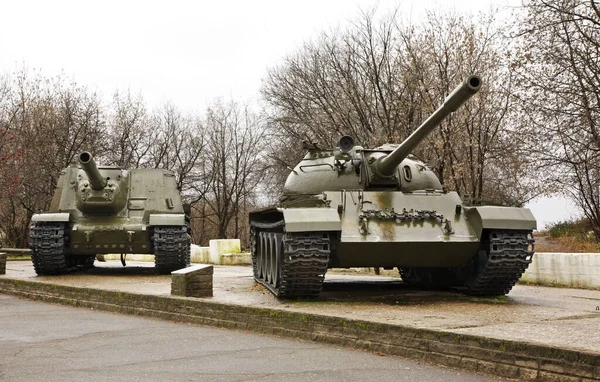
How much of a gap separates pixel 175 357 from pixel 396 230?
4212 mm

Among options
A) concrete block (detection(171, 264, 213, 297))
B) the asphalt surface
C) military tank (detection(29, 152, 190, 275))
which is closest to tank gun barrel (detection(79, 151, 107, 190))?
military tank (detection(29, 152, 190, 275))

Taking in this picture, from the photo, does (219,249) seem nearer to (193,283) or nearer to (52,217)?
(52,217)

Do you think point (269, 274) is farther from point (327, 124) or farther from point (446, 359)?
point (327, 124)

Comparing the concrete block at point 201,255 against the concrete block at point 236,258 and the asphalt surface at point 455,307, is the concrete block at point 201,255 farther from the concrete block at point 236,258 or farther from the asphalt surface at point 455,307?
the asphalt surface at point 455,307

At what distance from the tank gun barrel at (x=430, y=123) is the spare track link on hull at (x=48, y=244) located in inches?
316

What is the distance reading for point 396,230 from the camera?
987 cm

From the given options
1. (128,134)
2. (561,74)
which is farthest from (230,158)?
(561,74)

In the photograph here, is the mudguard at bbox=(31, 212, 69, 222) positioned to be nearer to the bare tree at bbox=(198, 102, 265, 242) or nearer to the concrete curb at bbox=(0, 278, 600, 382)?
the concrete curb at bbox=(0, 278, 600, 382)

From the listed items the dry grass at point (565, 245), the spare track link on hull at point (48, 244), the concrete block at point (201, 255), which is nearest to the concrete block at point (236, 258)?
the concrete block at point (201, 255)

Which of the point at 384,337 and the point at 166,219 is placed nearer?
the point at 384,337

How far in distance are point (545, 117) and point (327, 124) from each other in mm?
14121

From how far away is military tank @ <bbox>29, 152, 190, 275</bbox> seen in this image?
51.0 feet

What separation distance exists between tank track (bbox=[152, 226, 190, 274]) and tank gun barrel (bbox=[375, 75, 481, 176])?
6176 millimetres

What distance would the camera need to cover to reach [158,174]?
1750 cm
